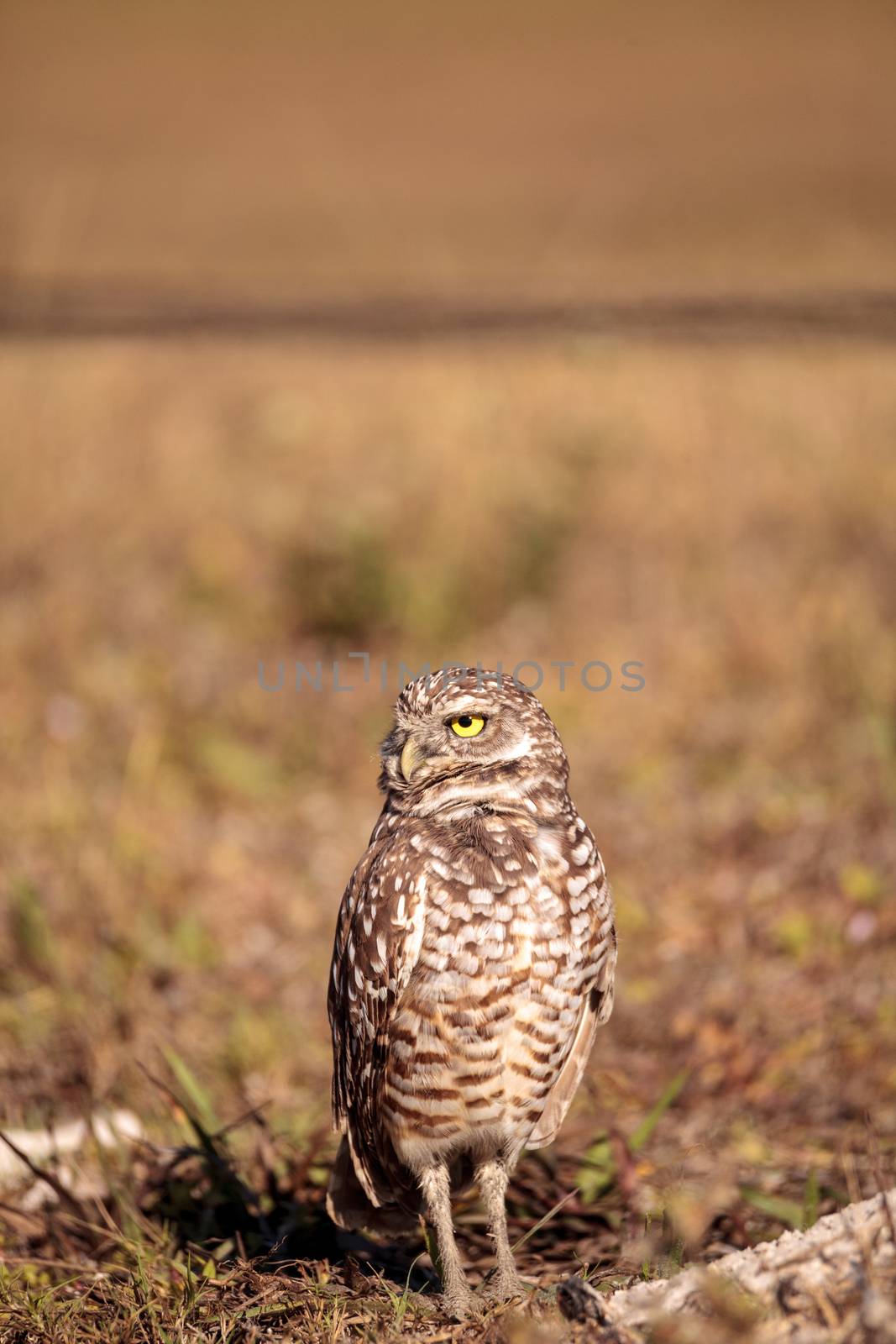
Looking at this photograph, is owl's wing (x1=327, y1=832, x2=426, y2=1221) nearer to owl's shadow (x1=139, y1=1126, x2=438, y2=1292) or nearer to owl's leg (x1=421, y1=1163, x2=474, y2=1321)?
owl's leg (x1=421, y1=1163, x2=474, y2=1321)

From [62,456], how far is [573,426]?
3.68 meters

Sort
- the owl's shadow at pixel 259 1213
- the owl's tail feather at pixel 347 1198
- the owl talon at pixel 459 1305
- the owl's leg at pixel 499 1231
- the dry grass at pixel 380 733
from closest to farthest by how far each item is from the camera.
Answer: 1. the owl talon at pixel 459 1305
2. the owl's leg at pixel 499 1231
3. the owl's tail feather at pixel 347 1198
4. the owl's shadow at pixel 259 1213
5. the dry grass at pixel 380 733

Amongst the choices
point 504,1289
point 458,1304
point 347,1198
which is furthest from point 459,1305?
point 347,1198

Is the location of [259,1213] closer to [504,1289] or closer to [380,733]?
[504,1289]

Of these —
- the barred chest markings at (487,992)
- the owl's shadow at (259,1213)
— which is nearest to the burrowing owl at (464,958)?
the barred chest markings at (487,992)

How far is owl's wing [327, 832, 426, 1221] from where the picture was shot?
237 centimetres

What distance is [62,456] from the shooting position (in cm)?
766

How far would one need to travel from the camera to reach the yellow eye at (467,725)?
2445 mm

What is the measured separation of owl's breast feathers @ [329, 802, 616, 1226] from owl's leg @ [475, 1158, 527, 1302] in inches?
3.9

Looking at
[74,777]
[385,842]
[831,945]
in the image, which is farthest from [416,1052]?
[74,777]

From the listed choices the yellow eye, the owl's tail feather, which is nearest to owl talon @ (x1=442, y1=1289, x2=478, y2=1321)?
the owl's tail feather

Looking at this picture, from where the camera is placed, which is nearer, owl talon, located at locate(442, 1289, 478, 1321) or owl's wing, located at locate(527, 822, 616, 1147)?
owl talon, located at locate(442, 1289, 478, 1321)

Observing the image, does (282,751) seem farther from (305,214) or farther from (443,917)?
(305,214)

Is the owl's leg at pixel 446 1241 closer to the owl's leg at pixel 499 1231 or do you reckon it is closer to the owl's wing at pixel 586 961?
the owl's leg at pixel 499 1231
